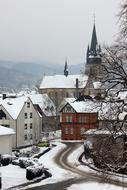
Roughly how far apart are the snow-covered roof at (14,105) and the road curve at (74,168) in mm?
8786

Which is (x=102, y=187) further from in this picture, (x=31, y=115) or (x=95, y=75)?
(x=31, y=115)

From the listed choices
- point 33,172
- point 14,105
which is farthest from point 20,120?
point 33,172

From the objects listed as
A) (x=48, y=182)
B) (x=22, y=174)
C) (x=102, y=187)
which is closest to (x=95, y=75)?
(x=102, y=187)

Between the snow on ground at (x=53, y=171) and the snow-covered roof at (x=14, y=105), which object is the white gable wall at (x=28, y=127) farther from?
the snow on ground at (x=53, y=171)

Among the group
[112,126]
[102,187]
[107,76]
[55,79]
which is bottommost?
[102,187]

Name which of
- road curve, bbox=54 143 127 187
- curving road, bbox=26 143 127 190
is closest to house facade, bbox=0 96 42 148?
road curve, bbox=54 143 127 187

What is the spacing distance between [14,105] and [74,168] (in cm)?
2173

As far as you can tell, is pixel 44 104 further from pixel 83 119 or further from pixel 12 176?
pixel 12 176

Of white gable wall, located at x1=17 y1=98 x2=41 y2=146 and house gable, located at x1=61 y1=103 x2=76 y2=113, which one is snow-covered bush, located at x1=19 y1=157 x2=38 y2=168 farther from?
house gable, located at x1=61 y1=103 x2=76 y2=113

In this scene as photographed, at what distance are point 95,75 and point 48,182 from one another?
19.0 meters

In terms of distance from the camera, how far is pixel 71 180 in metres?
33.0

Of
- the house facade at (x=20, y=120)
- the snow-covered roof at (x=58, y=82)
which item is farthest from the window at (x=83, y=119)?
the snow-covered roof at (x=58, y=82)

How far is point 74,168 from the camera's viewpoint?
38.9 m

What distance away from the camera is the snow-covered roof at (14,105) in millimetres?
56638
